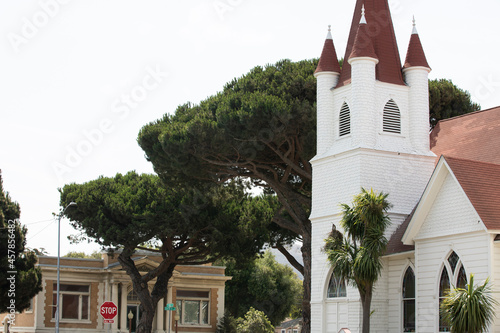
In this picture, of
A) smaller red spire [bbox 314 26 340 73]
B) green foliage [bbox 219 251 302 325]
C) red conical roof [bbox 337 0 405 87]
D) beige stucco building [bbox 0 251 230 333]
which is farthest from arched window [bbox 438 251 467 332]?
green foliage [bbox 219 251 302 325]

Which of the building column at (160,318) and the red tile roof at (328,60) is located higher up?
the red tile roof at (328,60)

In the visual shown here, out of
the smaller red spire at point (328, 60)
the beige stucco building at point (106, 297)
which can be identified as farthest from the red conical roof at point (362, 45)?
the beige stucco building at point (106, 297)

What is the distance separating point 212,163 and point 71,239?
14.6 meters

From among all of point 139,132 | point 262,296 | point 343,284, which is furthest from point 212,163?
point 262,296

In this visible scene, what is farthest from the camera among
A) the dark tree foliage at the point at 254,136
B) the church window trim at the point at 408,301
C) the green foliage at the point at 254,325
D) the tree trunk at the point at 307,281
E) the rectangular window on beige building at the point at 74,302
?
the green foliage at the point at 254,325

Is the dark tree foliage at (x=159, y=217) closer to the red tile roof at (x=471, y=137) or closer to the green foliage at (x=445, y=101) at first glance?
the green foliage at (x=445, y=101)

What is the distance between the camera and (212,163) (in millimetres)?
39344

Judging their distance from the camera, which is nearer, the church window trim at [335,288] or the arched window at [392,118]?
the church window trim at [335,288]

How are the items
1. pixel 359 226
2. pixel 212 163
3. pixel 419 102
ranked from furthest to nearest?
pixel 212 163 < pixel 419 102 < pixel 359 226

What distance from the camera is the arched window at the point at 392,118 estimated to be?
32.5 m

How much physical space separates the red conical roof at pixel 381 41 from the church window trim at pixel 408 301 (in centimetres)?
884

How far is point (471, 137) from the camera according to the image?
108 ft

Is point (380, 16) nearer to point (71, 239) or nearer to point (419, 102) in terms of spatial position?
point (419, 102)

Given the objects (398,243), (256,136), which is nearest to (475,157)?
(398,243)
